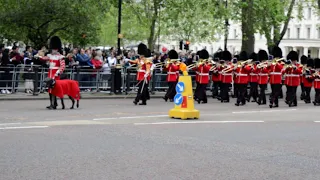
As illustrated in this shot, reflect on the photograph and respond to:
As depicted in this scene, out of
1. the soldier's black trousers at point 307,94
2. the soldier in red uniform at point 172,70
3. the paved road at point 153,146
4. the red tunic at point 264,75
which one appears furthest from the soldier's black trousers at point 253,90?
the paved road at point 153,146

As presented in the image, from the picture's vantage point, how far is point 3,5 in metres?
34.8

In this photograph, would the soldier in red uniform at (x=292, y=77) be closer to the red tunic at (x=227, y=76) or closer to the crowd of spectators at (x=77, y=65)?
the red tunic at (x=227, y=76)

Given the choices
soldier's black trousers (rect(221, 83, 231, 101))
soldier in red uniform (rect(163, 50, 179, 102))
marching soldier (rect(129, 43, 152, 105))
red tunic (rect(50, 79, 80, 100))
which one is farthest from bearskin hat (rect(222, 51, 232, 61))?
red tunic (rect(50, 79, 80, 100))

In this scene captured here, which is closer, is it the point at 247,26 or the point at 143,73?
the point at 143,73

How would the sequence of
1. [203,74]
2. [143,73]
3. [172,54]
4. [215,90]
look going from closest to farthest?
[143,73] → [172,54] → [203,74] → [215,90]

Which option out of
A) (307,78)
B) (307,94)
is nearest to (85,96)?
(307,78)

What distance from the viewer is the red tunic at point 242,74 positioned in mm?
24781

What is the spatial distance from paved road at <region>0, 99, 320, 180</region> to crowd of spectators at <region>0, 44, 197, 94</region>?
19.0ft

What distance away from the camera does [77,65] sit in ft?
88.2

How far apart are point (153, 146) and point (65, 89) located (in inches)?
322

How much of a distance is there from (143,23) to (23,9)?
32.8 ft

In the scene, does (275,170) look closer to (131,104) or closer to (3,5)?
(131,104)

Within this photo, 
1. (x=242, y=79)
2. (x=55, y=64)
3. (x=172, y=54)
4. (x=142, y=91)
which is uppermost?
(x=172, y=54)

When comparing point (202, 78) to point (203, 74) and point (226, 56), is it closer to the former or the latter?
point (203, 74)
